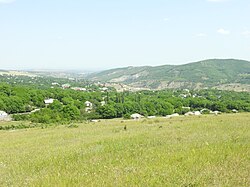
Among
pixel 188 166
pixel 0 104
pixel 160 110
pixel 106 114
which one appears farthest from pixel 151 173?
pixel 160 110

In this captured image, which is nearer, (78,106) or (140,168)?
(140,168)

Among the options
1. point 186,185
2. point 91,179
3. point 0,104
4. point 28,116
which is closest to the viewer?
point 186,185

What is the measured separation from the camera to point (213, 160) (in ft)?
29.0

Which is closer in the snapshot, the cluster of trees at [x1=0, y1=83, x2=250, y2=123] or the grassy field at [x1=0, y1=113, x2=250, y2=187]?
the grassy field at [x1=0, y1=113, x2=250, y2=187]

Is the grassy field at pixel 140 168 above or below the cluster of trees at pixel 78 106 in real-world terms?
above

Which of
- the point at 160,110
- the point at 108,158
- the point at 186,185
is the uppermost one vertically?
the point at 186,185

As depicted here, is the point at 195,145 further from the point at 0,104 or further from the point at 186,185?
the point at 0,104

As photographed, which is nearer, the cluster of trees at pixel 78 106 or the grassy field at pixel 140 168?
the grassy field at pixel 140 168

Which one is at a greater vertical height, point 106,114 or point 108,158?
point 108,158

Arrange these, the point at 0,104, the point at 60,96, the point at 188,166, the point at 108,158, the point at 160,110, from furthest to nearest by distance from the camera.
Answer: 1. the point at 60,96
2. the point at 160,110
3. the point at 0,104
4. the point at 108,158
5. the point at 188,166

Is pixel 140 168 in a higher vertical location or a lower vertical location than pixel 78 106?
higher

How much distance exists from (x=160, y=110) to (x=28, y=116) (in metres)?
→ 54.0

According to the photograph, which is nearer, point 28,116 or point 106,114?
point 28,116

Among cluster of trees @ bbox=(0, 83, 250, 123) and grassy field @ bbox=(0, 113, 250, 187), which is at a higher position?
grassy field @ bbox=(0, 113, 250, 187)
